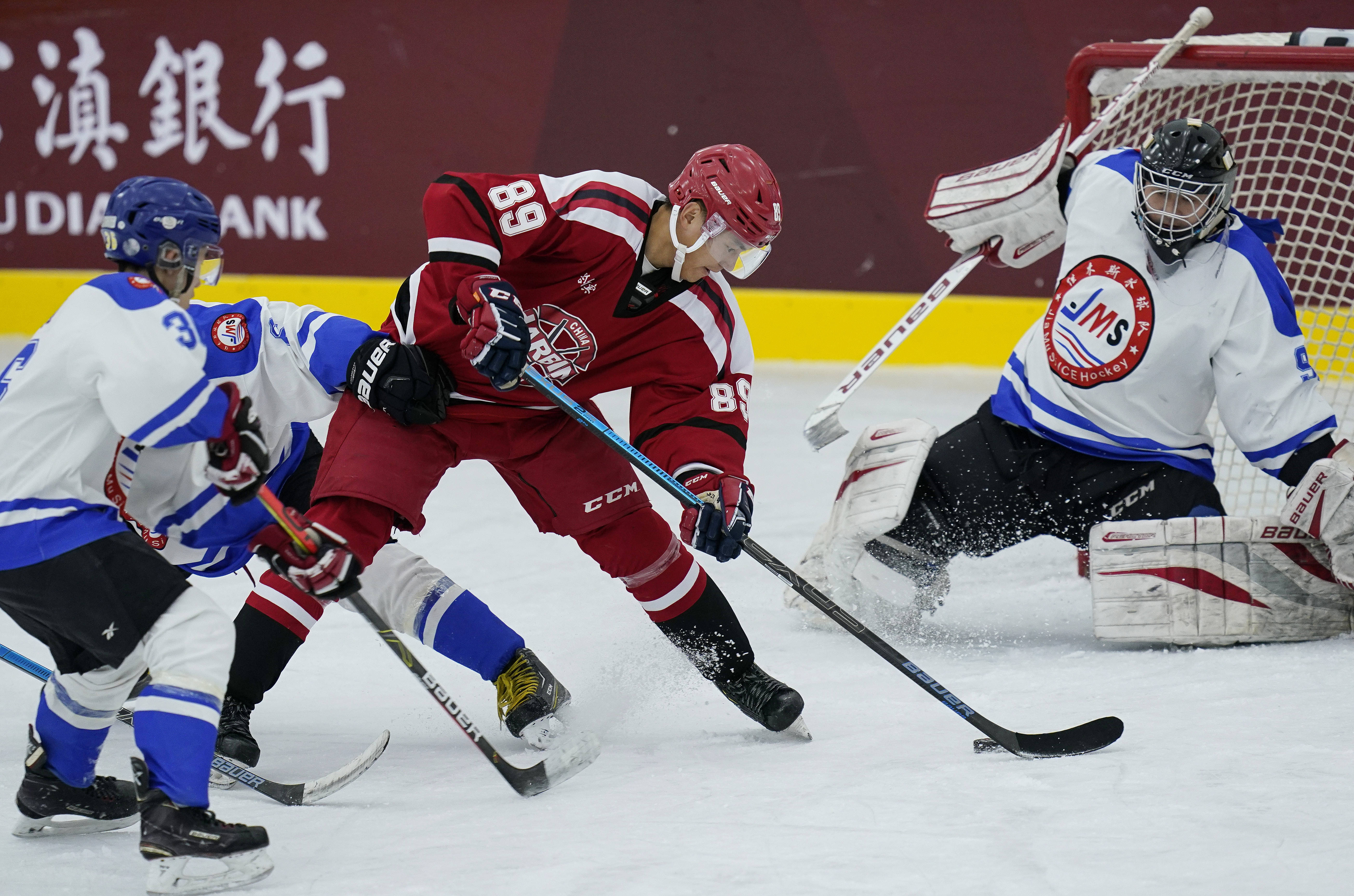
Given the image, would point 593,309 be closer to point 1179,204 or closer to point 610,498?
point 610,498

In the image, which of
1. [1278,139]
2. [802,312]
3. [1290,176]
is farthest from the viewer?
[802,312]

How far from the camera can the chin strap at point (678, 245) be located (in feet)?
7.07

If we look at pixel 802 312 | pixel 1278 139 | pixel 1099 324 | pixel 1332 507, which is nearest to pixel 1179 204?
pixel 1099 324

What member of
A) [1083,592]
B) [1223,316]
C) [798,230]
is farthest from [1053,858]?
[798,230]

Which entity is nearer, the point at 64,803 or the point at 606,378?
the point at 64,803

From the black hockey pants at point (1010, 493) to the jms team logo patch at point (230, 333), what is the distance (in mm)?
1321

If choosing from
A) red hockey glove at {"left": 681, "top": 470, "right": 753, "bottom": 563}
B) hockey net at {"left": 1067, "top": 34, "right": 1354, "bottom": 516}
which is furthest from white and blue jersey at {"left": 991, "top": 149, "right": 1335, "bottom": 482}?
red hockey glove at {"left": 681, "top": 470, "right": 753, "bottom": 563}

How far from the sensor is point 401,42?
5.69 metres

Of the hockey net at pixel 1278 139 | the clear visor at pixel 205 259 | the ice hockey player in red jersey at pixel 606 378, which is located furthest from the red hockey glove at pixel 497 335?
the hockey net at pixel 1278 139

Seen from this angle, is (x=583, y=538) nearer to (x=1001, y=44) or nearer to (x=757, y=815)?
(x=757, y=815)

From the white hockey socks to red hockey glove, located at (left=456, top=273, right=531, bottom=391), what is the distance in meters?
0.90

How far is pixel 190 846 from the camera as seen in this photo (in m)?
1.57

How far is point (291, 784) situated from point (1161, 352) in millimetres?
1708

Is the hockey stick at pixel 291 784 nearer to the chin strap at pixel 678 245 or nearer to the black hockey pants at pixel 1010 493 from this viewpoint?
the chin strap at pixel 678 245
